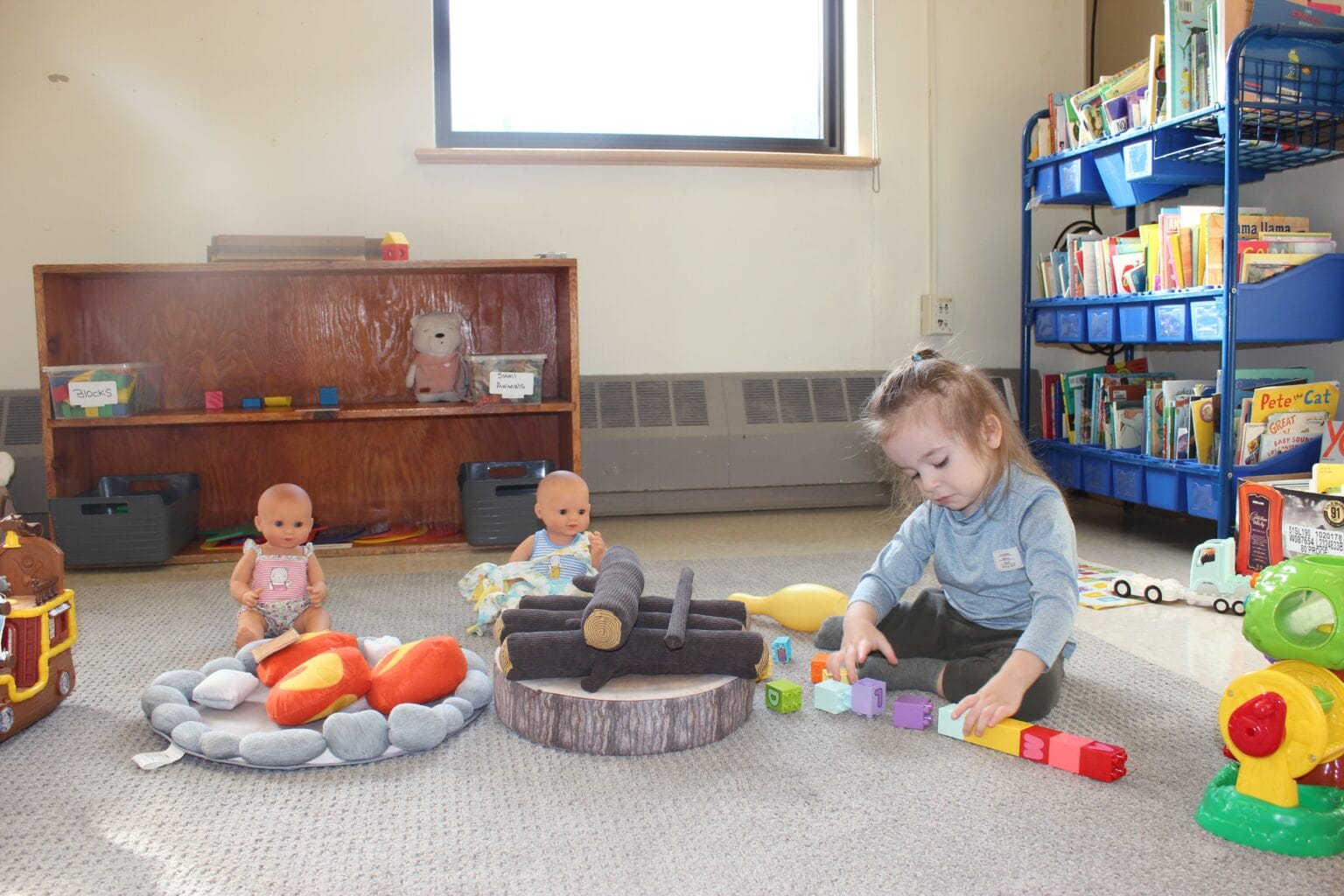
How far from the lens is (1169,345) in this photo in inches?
128

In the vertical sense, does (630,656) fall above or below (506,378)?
below

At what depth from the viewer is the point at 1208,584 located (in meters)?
2.09

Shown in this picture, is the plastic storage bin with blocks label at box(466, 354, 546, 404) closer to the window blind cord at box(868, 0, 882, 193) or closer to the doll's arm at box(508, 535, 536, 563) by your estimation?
the doll's arm at box(508, 535, 536, 563)

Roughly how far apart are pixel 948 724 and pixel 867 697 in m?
0.12

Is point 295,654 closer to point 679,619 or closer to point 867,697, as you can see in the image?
point 679,619

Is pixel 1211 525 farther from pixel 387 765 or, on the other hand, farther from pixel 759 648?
pixel 387 765

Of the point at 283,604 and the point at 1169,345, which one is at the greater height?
the point at 1169,345

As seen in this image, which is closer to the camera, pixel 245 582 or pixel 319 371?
pixel 245 582

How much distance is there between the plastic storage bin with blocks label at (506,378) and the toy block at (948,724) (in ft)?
5.27

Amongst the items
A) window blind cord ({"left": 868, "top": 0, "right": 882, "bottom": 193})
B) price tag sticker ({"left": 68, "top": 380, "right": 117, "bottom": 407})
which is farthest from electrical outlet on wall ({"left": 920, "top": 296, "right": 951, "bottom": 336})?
price tag sticker ({"left": 68, "top": 380, "right": 117, "bottom": 407})

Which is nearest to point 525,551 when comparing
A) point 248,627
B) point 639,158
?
point 248,627

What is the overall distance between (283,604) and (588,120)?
193cm

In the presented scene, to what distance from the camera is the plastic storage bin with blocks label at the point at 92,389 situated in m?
2.54

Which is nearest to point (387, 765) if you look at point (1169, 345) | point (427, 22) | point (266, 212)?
point (266, 212)
